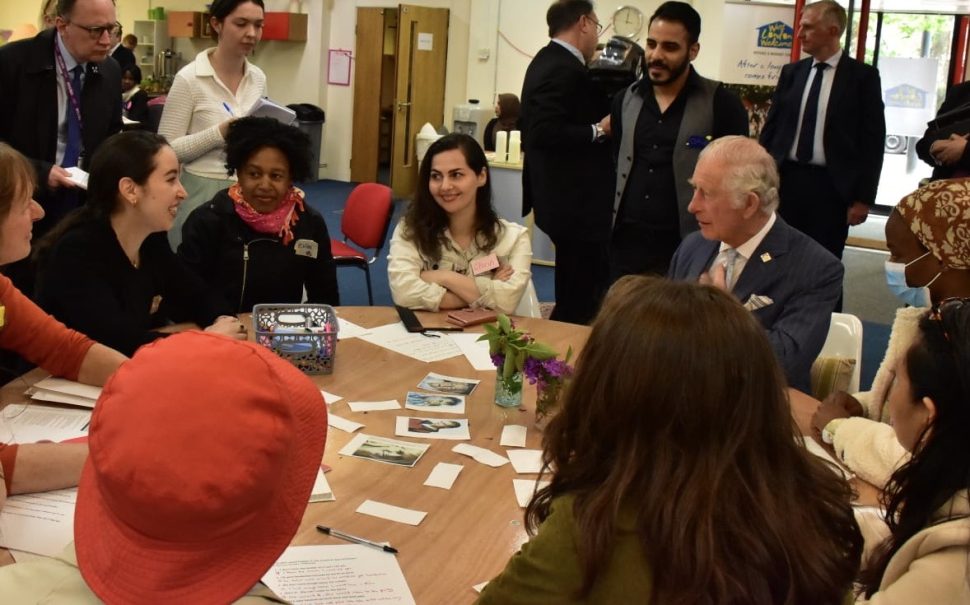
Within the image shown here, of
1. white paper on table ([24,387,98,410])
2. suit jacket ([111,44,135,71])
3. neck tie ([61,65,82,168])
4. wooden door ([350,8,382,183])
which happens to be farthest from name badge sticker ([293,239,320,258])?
wooden door ([350,8,382,183])

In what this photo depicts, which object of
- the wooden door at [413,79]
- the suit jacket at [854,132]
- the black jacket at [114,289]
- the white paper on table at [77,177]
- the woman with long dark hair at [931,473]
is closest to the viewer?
the woman with long dark hair at [931,473]

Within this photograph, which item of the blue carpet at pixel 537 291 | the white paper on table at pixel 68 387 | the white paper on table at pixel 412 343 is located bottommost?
the blue carpet at pixel 537 291

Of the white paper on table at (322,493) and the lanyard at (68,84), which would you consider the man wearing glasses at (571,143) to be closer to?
the lanyard at (68,84)

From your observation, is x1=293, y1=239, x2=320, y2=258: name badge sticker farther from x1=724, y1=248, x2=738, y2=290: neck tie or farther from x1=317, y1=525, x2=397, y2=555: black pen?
x1=317, y1=525, x2=397, y2=555: black pen

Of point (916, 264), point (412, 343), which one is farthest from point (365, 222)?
point (916, 264)

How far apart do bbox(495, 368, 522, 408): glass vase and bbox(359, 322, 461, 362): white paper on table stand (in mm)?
413

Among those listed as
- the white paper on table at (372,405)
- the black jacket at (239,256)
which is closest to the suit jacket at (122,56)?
the black jacket at (239,256)

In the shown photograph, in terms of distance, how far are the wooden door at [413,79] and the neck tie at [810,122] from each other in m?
6.55

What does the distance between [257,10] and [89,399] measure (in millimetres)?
2338

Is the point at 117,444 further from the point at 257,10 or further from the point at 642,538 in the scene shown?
the point at 257,10

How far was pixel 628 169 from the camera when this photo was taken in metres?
4.04

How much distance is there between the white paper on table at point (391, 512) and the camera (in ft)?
5.92

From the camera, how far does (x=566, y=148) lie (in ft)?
15.0

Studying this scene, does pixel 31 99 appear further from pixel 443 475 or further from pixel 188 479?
pixel 188 479
